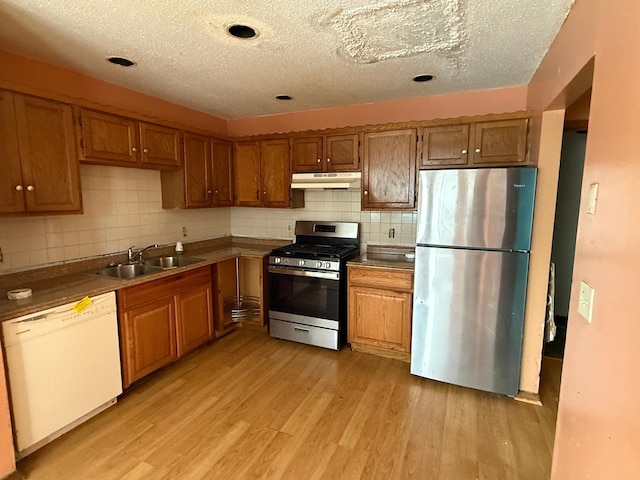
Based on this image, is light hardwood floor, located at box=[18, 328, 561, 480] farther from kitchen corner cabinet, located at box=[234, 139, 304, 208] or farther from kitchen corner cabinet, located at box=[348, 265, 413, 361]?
kitchen corner cabinet, located at box=[234, 139, 304, 208]

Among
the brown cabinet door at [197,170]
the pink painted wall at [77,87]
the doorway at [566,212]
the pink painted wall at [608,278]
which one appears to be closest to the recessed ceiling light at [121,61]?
the pink painted wall at [77,87]

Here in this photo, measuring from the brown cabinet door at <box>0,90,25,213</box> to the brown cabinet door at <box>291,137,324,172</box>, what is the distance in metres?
2.17

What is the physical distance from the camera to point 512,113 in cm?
266

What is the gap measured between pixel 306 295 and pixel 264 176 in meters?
1.39

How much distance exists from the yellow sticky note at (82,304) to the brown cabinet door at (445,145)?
2.77 metres

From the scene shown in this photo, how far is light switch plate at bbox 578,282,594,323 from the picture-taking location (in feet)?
3.78

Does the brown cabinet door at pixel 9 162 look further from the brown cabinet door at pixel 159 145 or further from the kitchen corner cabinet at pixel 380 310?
the kitchen corner cabinet at pixel 380 310

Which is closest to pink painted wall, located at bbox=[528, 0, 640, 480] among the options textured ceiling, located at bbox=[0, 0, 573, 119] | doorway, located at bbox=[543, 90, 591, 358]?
textured ceiling, located at bbox=[0, 0, 573, 119]

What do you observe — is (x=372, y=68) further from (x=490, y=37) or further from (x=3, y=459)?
(x=3, y=459)

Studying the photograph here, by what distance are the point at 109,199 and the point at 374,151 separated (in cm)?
240

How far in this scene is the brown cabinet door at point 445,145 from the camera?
2854mm

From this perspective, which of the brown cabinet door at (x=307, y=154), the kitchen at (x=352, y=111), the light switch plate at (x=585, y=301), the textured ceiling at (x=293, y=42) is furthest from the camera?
the brown cabinet door at (x=307, y=154)

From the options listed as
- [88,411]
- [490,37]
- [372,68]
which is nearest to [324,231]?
[372,68]

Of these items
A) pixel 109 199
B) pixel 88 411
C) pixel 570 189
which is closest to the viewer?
pixel 88 411
